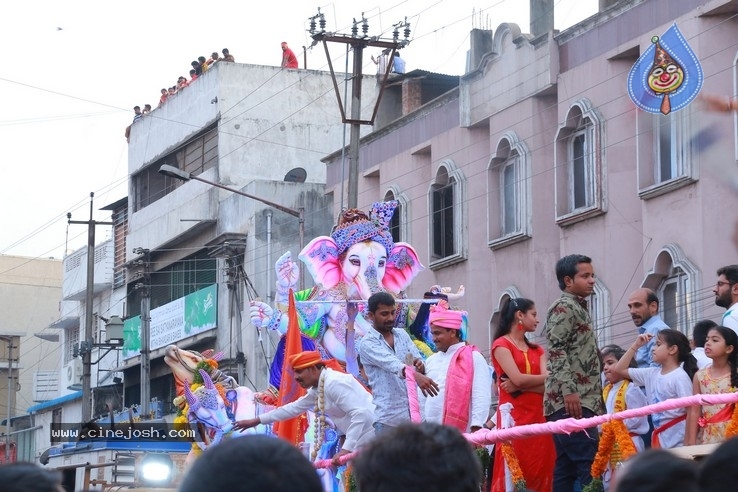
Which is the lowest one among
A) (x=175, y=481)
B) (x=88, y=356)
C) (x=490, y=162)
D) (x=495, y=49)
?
(x=175, y=481)

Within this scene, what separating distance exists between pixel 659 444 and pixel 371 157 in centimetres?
2063

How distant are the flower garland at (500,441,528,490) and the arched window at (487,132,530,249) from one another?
14.4m

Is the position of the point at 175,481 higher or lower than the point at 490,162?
lower

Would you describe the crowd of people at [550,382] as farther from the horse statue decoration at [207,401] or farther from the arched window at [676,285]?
the arched window at [676,285]

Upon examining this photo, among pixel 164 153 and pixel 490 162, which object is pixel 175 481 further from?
pixel 164 153

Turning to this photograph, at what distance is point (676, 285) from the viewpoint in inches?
755

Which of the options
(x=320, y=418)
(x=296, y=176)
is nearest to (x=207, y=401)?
(x=320, y=418)

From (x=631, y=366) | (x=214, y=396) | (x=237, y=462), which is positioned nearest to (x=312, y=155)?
(x=214, y=396)

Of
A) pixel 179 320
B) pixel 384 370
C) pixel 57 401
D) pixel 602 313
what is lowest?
pixel 384 370

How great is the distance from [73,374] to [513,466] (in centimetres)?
4107

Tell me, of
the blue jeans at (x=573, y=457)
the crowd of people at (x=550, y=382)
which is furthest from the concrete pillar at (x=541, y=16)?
the blue jeans at (x=573, y=457)

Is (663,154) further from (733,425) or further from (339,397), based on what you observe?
(733,425)

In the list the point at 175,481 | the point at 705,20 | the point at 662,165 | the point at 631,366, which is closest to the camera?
the point at 631,366

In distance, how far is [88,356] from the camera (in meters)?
36.8
